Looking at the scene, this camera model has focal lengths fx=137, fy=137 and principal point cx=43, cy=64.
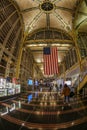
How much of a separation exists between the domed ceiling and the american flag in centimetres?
400

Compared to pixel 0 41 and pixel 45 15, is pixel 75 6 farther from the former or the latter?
pixel 0 41

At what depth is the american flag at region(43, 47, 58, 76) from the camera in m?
21.8

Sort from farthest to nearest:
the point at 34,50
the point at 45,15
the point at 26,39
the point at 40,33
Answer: the point at 34,50, the point at 40,33, the point at 26,39, the point at 45,15

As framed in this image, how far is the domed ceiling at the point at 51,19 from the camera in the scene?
2098 cm

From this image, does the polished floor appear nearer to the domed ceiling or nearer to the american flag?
the american flag

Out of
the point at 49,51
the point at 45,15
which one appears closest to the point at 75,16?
the point at 45,15

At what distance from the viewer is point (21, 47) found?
2503 centimetres

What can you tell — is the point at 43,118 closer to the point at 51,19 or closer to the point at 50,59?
the point at 50,59

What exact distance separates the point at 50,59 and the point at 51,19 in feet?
25.1

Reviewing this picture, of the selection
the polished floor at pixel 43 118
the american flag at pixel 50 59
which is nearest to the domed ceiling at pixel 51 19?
the american flag at pixel 50 59

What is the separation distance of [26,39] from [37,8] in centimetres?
635

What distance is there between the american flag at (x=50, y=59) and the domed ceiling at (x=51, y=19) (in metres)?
4.00

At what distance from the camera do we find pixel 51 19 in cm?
2477

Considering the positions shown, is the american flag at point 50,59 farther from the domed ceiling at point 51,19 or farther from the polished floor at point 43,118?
the polished floor at point 43,118
